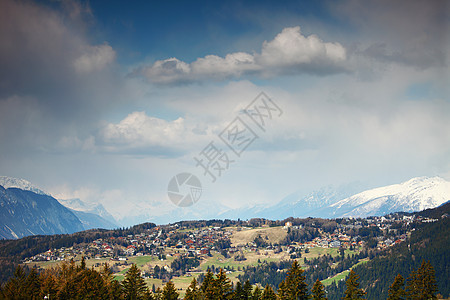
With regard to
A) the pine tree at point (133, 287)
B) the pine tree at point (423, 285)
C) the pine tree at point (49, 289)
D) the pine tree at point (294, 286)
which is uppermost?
the pine tree at point (49, 289)

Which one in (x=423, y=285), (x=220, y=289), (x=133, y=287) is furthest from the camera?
(x=133, y=287)

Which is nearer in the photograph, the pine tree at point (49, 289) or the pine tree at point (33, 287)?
the pine tree at point (49, 289)

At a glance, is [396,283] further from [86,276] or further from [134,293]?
[86,276]

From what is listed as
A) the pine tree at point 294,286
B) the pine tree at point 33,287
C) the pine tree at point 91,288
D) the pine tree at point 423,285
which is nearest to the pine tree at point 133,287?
the pine tree at point 91,288

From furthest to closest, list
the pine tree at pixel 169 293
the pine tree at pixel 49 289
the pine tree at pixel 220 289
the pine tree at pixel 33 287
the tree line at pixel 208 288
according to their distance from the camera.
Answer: the pine tree at pixel 33 287 → the pine tree at pixel 49 289 → the pine tree at pixel 169 293 → the pine tree at pixel 220 289 → the tree line at pixel 208 288

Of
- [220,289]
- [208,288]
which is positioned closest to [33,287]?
[208,288]

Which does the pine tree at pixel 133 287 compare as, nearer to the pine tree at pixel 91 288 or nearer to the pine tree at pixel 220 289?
the pine tree at pixel 91 288

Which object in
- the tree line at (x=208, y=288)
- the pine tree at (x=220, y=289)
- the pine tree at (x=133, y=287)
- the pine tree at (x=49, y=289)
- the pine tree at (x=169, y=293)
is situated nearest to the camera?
the tree line at (x=208, y=288)

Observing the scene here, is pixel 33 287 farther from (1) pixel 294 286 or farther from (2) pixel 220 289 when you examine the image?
(1) pixel 294 286

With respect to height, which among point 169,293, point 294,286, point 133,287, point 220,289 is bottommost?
point 294,286

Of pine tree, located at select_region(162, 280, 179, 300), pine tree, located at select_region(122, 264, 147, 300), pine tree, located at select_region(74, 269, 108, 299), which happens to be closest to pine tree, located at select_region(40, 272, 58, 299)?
pine tree, located at select_region(74, 269, 108, 299)

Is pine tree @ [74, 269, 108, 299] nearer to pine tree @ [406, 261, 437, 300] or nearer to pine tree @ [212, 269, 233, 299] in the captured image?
pine tree @ [212, 269, 233, 299]

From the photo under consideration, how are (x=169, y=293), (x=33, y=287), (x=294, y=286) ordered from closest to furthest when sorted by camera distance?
(x=294, y=286), (x=169, y=293), (x=33, y=287)

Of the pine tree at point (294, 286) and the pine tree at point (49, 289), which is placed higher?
the pine tree at point (49, 289)
